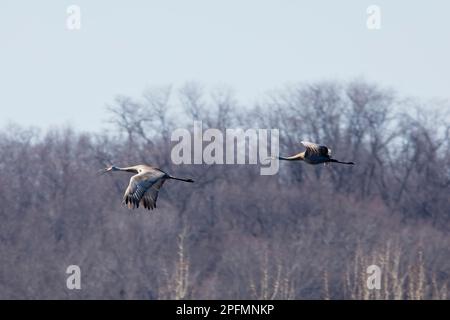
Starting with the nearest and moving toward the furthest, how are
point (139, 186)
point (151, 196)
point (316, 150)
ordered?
point (139, 186)
point (151, 196)
point (316, 150)

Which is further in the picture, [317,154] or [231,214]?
[231,214]

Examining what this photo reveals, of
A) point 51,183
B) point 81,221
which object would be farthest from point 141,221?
point 51,183

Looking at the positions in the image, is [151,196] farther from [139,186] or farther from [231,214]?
[231,214]

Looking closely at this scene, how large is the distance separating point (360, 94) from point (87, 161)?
44.7ft

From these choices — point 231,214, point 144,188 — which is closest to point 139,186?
point 144,188

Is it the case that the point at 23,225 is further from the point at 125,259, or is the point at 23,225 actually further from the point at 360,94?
the point at 360,94

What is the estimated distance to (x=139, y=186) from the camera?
32.1m

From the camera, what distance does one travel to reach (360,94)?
273 ft

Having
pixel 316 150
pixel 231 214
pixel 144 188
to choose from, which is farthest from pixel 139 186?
pixel 231 214

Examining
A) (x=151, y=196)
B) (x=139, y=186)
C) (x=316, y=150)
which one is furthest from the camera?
(x=316, y=150)

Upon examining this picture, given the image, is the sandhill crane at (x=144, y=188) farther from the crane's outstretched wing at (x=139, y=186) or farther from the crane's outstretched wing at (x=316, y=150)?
the crane's outstretched wing at (x=316, y=150)

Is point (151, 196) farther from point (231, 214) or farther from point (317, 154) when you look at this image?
point (231, 214)

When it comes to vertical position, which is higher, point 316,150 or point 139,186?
point 316,150

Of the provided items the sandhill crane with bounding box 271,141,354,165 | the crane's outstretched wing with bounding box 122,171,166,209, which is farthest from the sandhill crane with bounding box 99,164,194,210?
the sandhill crane with bounding box 271,141,354,165
